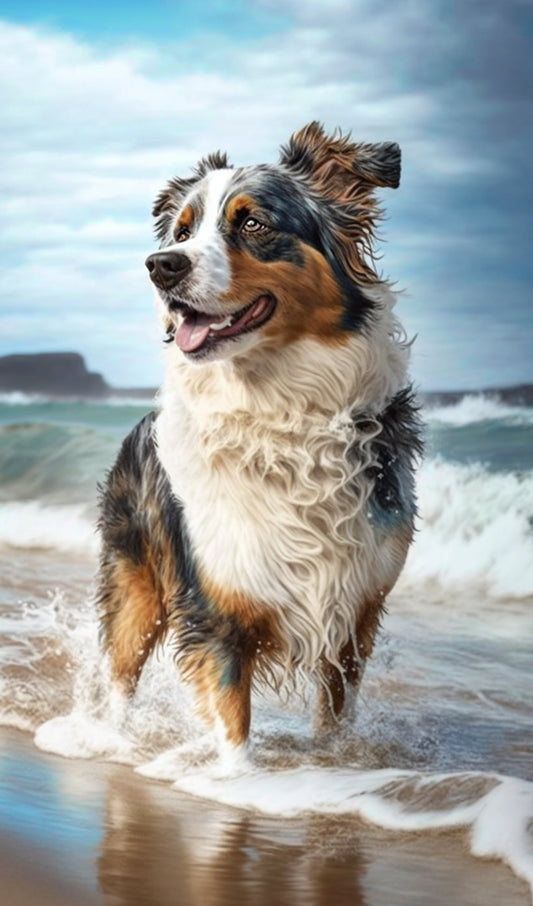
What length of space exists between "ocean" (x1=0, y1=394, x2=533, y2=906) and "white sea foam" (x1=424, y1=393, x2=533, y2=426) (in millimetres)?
1837

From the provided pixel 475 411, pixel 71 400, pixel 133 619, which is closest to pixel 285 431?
pixel 133 619

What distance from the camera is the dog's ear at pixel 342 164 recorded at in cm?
372

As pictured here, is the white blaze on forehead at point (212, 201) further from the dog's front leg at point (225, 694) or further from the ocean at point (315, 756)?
the ocean at point (315, 756)

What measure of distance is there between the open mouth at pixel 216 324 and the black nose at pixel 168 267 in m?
0.08

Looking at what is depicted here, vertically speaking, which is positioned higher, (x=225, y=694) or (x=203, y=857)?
(x=225, y=694)

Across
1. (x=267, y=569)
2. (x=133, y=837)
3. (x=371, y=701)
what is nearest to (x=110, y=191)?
(x=371, y=701)

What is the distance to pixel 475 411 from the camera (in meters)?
9.58

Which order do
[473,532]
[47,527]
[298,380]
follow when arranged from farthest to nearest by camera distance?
→ [47,527], [473,532], [298,380]

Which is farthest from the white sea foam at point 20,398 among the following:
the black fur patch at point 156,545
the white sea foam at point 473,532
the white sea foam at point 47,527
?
the black fur patch at point 156,545

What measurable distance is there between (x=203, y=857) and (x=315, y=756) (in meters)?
0.89

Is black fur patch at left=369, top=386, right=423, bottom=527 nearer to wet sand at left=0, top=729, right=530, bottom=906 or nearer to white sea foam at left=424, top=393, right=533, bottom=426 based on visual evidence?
wet sand at left=0, top=729, right=530, bottom=906

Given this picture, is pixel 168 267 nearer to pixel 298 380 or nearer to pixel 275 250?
pixel 275 250

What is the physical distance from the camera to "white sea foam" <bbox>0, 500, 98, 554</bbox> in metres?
8.84

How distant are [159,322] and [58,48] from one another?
6.47 meters
